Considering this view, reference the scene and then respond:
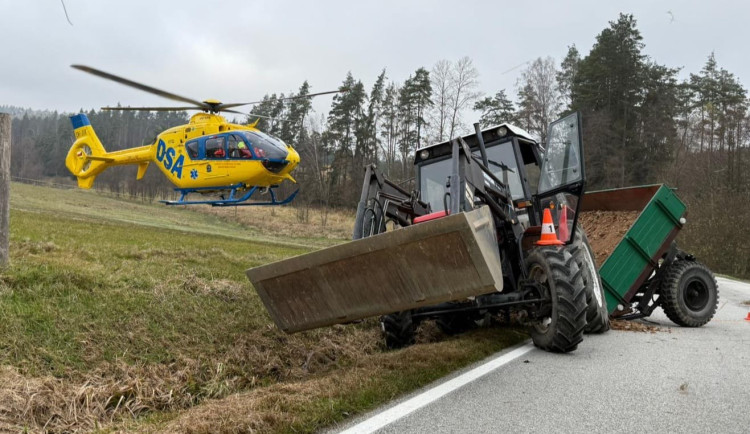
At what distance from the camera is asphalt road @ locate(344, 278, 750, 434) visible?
308cm

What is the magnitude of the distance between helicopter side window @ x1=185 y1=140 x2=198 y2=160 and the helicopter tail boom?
0.91 meters

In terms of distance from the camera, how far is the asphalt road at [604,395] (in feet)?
10.1

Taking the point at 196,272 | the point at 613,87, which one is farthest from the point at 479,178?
the point at 613,87

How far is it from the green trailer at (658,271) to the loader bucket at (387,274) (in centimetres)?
352

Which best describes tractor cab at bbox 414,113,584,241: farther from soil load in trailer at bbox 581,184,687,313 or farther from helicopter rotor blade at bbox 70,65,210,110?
helicopter rotor blade at bbox 70,65,210,110

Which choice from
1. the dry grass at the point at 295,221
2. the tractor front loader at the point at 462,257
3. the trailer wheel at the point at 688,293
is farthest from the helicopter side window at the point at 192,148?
the dry grass at the point at 295,221

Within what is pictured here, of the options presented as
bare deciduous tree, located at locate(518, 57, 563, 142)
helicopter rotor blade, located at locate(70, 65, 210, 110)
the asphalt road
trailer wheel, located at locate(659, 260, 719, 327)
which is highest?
bare deciduous tree, located at locate(518, 57, 563, 142)

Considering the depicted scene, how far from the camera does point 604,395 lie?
368 cm

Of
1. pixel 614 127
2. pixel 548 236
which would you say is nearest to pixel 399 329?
pixel 548 236

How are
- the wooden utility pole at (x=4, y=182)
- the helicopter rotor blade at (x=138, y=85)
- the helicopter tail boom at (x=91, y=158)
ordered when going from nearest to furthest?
the wooden utility pole at (x=4, y=182), the helicopter rotor blade at (x=138, y=85), the helicopter tail boom at (x=91, y=158)

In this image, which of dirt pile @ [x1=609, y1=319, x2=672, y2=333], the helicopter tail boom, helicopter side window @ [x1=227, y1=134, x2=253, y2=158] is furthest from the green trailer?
the helicopter tail boom

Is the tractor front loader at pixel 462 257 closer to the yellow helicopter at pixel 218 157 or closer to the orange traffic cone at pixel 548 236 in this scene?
the orange traffic cone at pixel 548 236

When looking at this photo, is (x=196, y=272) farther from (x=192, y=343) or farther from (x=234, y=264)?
(x=192, y=343)

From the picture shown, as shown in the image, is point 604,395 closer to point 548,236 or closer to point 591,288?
point 591,288
